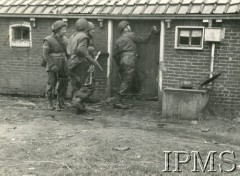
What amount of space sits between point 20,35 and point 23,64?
3.11 feet

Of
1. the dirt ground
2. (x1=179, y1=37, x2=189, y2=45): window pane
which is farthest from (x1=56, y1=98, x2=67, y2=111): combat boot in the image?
(x1=179, y1=37, x2=189, y2=45): window pane

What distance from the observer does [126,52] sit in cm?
1030

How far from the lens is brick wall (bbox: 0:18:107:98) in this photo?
38.5 ft

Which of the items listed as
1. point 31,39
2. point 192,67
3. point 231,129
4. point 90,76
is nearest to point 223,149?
point 231,129

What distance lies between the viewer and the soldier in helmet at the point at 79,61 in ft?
30.1

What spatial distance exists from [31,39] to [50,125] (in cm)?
426

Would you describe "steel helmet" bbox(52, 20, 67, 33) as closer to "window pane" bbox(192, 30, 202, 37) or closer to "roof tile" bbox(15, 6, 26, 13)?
"roof tile" bbox(15, 6, 26, 13)

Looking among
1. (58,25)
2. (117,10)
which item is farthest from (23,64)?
(117,10)

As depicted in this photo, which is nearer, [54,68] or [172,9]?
[54,68]

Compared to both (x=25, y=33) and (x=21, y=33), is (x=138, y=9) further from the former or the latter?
(x=21, y=33)

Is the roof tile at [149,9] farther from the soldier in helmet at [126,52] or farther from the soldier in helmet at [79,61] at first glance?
the soldier in helmet at [79,61]

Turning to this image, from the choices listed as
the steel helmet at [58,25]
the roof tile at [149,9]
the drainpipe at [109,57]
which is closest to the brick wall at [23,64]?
the drainpipe at [109,57]

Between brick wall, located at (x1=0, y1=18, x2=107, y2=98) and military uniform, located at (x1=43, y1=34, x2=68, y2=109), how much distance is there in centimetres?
172

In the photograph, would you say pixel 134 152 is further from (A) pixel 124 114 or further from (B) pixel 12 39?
(B) pixel 12 39
